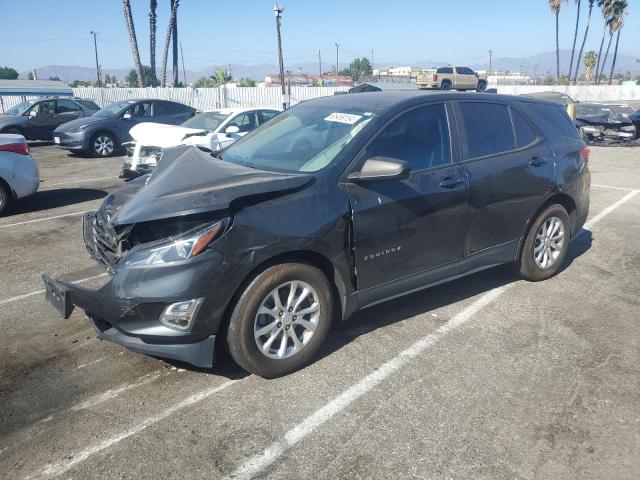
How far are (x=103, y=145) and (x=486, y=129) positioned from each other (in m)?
12.9

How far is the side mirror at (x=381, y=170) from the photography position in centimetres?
346

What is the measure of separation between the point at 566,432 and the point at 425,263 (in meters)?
1.51

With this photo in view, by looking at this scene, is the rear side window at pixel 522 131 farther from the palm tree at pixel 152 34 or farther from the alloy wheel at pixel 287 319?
the palm tree at pixel 152 34

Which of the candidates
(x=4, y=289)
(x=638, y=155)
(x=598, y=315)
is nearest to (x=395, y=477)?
(x=598, y=315)

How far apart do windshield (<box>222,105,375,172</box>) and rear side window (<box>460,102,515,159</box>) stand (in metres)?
0.92

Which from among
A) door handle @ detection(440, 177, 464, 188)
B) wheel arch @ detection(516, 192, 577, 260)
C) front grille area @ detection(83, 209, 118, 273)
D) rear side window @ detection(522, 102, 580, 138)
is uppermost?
rear side window @ detection(522, 102, 580, 138)

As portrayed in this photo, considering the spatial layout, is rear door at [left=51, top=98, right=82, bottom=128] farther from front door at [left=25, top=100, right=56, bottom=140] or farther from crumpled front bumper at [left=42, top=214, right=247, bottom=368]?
crumpled front bumper at [left=42, top=214, right=247, bottom=368]

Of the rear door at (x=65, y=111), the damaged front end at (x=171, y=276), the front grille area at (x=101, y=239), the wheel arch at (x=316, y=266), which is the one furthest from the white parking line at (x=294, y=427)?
the rear door at (x=65, y=111)

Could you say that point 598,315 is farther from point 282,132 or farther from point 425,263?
point 282,132

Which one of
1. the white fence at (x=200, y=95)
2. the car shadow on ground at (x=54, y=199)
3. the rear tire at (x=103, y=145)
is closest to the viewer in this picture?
the car shadow on ground at (x=54, y=199)

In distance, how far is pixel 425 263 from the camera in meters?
4.04

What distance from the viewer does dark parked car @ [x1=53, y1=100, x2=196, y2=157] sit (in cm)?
1468

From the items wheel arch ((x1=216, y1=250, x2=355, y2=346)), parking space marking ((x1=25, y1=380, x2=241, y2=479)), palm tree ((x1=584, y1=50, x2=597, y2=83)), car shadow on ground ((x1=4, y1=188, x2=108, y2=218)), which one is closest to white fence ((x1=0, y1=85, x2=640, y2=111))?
car shadow on ground ((x1=4, y1=188, x2=108, y2=218))

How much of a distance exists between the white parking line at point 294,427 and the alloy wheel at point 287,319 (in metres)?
0.36
